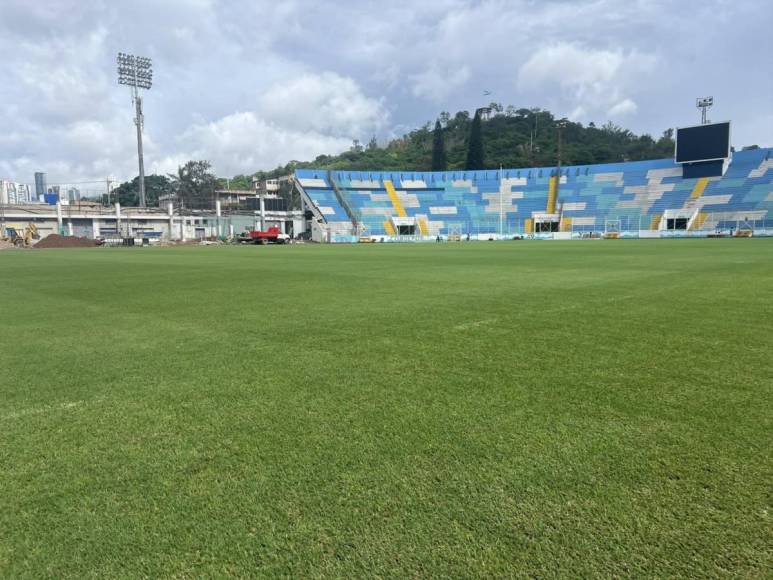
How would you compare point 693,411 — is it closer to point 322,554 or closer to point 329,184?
point 322,554

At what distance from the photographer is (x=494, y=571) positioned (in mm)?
1587

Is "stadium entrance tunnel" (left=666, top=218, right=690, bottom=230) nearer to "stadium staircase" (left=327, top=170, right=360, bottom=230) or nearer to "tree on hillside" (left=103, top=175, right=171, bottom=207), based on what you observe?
"stadium staircase" (left=327, top=170, right=360, bottom=230)

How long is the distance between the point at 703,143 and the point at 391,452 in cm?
6283

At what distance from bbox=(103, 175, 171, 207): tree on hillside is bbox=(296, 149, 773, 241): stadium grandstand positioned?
65744mm

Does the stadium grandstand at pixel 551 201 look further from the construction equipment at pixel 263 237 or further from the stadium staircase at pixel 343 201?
the construction equipment at pixel 263 237

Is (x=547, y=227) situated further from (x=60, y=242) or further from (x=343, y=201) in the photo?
(x=60, y=242)

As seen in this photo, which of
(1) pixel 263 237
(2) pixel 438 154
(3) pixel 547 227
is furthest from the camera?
(2) pixel 438 154

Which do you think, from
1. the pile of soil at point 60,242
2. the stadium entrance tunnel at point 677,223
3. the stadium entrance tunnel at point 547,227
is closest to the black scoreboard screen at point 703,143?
the stadium entrance tunnel at point 677,223

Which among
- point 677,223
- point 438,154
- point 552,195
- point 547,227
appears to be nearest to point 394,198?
point 547,227

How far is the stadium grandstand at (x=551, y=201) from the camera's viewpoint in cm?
5103

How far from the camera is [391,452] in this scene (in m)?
2.38

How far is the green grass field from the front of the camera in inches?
66.5

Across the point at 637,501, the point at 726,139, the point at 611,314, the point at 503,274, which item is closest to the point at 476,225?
the point at 726,139

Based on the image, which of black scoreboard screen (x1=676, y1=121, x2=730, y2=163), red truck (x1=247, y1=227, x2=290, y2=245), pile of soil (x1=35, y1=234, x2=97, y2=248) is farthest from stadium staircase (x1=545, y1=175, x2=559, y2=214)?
pile of soil (x1=35, y1=234, x2=97, y2=248)
